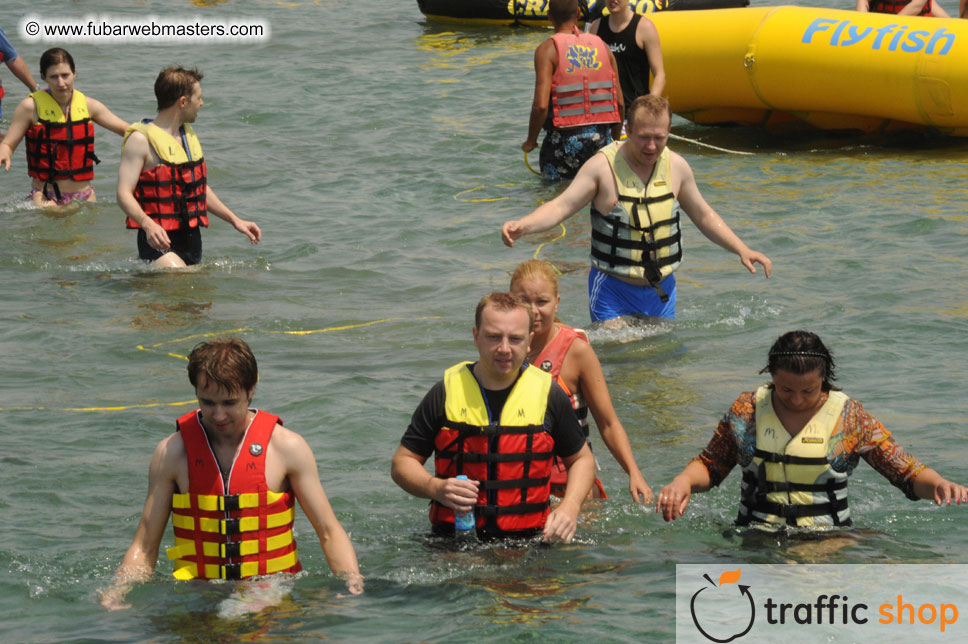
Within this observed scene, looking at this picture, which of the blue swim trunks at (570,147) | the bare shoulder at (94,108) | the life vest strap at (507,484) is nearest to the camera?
the life vest strap at (507,484)

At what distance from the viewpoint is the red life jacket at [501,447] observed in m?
5.20

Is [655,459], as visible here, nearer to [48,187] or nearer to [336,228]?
[336,228]

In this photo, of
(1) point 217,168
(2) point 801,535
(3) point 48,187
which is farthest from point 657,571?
(1) point 217,168

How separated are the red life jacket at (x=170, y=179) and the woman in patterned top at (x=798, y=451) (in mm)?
5276

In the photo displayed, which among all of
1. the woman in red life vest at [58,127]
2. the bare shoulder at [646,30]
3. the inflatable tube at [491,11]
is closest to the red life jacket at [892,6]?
the bare shoulder at [646,30]

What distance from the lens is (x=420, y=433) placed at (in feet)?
17.3

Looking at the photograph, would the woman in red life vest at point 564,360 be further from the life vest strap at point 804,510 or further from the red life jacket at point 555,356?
the life vest strap at point 804,510

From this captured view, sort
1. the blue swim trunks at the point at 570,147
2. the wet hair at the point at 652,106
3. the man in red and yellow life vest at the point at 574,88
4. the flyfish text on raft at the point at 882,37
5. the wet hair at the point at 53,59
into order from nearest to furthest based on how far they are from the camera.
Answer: the wet hair at the point at 652,106
the wet hair at the point at 53,59
the man in red and yellow life vest at the point at 574,88
the blue swim trunks at the point at 570,147
the flyfish text on raft at the point at 882,37

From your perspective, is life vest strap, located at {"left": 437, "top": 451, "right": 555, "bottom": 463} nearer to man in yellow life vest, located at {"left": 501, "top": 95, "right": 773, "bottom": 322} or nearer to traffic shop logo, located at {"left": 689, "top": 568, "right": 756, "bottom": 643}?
traffic shop logo, located at {"left": 689, "top": 568, "right": 756, "bottom": 643}

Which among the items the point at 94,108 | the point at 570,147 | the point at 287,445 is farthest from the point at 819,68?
the point at 287,445

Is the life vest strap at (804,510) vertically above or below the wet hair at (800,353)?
below

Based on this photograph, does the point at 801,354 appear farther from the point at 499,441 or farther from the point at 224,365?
the point at 224,365

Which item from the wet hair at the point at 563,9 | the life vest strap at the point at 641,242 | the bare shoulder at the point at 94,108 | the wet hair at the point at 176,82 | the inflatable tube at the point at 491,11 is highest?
the inflatable tube at the point at 491,11

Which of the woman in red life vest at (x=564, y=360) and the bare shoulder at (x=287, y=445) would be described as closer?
the bare shoulder at (x=287, y=445)
